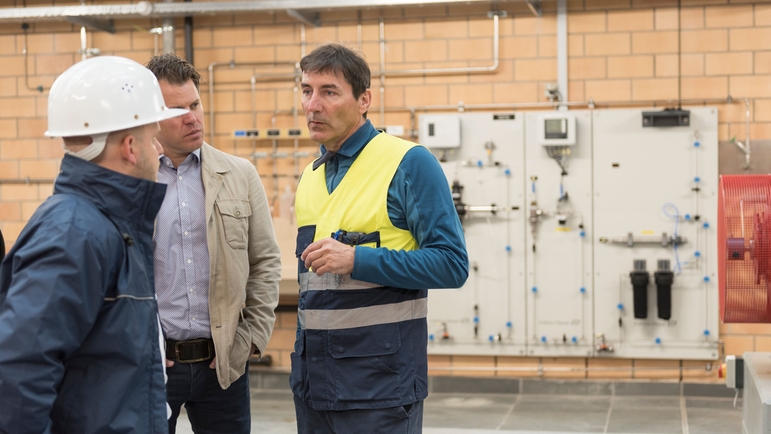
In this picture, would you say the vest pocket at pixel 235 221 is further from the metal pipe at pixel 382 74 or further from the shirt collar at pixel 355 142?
the metal pipe at pixel 382 74

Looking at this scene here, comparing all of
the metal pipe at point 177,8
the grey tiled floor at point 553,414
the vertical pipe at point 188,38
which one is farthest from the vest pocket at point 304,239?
the vertical pipe at point 188,38

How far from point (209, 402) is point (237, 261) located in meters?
0.43

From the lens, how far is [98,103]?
163 centimetres

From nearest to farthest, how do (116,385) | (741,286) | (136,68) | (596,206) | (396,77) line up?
(116,385) < (136,68) < (741,286) < (596,206) < (396,77)

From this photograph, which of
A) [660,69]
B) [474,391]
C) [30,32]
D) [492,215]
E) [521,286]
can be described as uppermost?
[30,32]

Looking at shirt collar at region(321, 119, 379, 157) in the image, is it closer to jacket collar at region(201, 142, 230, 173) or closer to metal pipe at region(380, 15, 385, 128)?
jacket collar at region(201, 142, 230, 173)

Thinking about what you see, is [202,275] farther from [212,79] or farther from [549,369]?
[212,79]

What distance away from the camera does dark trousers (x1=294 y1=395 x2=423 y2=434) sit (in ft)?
6.76

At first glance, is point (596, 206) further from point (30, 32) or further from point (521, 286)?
point (30, 32)

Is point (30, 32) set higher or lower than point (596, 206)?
higher

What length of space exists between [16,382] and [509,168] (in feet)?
15.9

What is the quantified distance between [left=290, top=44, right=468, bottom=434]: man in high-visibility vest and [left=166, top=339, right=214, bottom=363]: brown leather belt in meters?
0.34

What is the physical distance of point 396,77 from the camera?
629 centimetres

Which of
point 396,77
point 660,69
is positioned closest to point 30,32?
point 396,77
